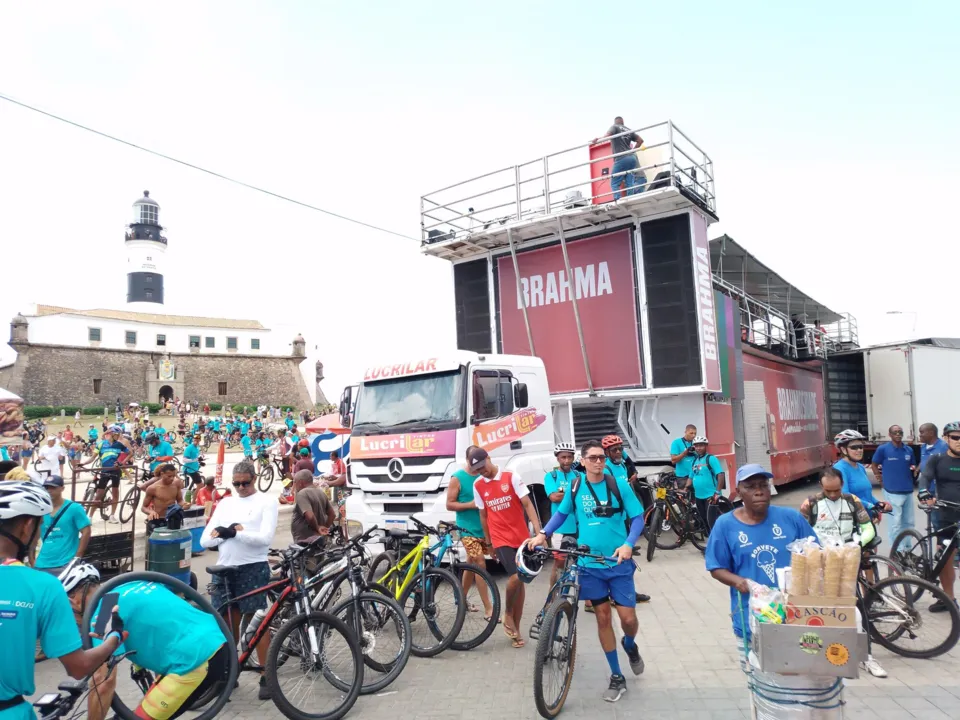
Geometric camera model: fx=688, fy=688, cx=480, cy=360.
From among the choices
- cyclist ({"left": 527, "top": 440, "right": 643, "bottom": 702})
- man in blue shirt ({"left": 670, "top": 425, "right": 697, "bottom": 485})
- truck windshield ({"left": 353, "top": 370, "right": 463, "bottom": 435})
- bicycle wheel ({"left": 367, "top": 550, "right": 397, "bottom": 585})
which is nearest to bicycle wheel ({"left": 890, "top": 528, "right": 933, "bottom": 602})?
cyclist ({"left": 527, "top": 440, "right": 643, "bottom": 702})

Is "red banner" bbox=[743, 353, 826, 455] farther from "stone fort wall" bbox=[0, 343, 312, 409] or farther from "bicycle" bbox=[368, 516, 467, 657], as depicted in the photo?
"stone fort wall" bbox=[0, 343, 312, 409]

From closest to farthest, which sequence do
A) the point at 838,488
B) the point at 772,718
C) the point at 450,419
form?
1. the point at 772,718
2. the point at 838,488
3. the point at 450,419

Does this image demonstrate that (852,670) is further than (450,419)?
No

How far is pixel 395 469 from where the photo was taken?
27.9 ft

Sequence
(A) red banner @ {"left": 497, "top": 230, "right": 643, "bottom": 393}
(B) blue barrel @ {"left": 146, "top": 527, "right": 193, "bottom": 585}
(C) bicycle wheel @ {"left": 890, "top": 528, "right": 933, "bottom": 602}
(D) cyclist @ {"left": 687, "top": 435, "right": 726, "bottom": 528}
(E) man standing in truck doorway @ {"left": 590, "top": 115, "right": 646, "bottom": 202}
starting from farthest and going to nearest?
(A) red banner @ {"left": 497, "top": 230, "right": 643, "bottom": 393}
(E) man standing in truck doorway @ {"left": 590, "top": 115, "right": 646, "bottom": 202}
(D) cyclist @ {"left": 687, "top": 435, "right": 726, "bottom": 528}
(B) blue barrel @ {"left": 146, "top": 527, "right": 193, "bottom": 585}
(C) bicycle wheel @ {"left": 890, "top": 528, "right": 933, "bottom": 602}

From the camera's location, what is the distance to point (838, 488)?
555 centimetres

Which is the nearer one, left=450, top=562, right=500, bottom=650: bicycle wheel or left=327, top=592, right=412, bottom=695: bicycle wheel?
left=327, top=592, right=412, bottom=695: bicycle wheel

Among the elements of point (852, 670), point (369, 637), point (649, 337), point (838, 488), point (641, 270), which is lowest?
point (369, 637)

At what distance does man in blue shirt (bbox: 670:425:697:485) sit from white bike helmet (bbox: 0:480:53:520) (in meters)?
8.73

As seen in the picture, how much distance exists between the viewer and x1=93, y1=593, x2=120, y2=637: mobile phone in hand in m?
3.03

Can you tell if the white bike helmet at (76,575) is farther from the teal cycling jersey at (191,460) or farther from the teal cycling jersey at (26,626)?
the teal cycling jersey at (191,460)

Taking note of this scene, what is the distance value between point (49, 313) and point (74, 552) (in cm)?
6686

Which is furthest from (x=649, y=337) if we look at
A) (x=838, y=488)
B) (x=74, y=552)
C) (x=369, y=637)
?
(x=74, y=552)

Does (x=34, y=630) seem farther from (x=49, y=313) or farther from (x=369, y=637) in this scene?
(x=49, y=313)
